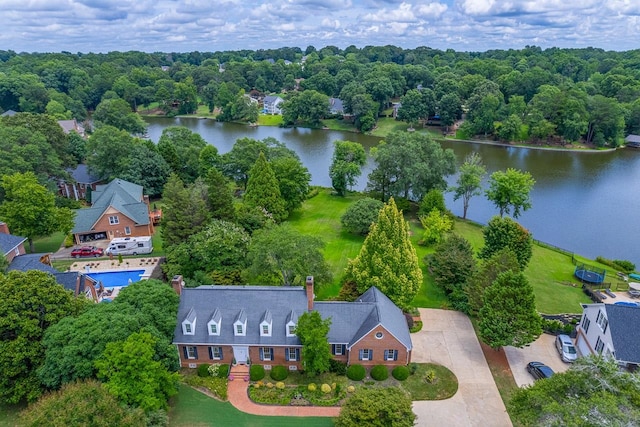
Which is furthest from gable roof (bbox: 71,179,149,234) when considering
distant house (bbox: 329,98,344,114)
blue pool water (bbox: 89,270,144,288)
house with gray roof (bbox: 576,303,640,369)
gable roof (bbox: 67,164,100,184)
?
distant house (bbox: 329,98,344,114)

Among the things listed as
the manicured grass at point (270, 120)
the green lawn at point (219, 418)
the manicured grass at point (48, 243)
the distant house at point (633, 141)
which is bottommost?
the green lawn at point (219, 418)

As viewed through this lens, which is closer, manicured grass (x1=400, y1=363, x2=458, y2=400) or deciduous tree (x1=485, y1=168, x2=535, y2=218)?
manicured grass (x1=400, y1=363, x2=458, y2=400)

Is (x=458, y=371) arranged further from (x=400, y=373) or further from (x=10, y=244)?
(x=10, y=244)

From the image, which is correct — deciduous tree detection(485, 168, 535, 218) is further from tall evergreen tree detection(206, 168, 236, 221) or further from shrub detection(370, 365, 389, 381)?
shrub detection(370, 365, 389, 381)

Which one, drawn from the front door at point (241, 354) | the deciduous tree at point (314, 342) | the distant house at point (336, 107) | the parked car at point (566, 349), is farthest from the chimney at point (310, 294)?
the distant house at point (336, 107)

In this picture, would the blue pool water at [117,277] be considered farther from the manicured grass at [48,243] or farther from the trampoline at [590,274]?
the trampoline at [590,274]

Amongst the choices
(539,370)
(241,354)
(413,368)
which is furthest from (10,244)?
(539,370)
